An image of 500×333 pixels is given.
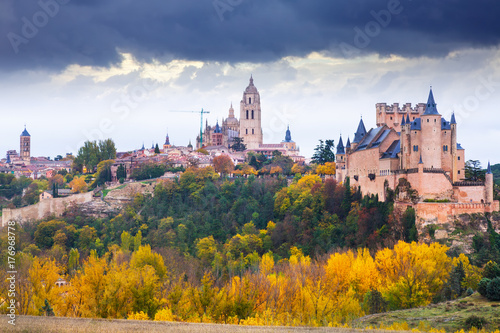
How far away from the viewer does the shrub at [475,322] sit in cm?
3675

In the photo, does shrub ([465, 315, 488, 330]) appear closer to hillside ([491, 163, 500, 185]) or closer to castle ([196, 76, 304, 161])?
hillside ([491, 163, 500, 185])

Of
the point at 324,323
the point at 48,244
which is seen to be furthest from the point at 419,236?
the point at 48,244

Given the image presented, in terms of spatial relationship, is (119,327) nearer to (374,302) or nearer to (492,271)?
(374,302)

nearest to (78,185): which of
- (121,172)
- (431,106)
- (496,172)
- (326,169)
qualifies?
(121,172)

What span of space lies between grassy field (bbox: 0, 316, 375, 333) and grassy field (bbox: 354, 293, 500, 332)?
18.0ft

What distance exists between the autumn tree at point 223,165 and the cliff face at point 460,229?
51.5m

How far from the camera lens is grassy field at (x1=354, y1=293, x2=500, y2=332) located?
123 ft

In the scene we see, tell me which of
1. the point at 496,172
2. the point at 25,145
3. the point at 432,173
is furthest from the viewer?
the point at 25,145

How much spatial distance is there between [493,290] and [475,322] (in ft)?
19.6

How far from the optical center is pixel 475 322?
37.0m

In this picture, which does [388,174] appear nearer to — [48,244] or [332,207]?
[332,207]

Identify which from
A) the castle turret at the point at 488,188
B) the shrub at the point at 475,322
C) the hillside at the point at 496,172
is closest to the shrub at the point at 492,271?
the shrub at the point at 475,322

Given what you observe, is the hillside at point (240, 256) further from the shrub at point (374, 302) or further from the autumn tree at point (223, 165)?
the autumn tree at point (223, 165)

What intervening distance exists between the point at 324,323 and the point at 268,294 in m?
6.88
